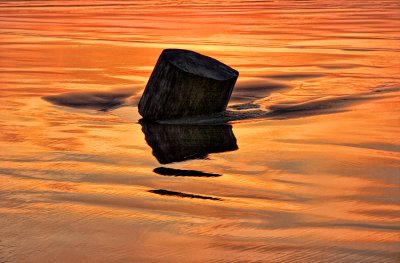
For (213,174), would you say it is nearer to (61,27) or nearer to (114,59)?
(114,59)

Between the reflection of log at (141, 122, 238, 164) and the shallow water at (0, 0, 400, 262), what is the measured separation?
0.05ft

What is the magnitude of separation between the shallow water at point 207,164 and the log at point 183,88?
0.80 feet

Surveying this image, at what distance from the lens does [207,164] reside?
645cm

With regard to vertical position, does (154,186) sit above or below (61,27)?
below

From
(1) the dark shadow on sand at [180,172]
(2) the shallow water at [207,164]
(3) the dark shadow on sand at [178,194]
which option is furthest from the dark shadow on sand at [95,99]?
(3) the dark shadow on sand at [178,194]

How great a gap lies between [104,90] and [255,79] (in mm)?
2045

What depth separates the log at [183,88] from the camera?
8.32m

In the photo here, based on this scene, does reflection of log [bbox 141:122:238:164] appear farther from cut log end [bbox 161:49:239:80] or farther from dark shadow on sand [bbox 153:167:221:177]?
cut log end [bbox 161:49:239:80]

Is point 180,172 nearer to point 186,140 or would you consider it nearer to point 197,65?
point 186,140

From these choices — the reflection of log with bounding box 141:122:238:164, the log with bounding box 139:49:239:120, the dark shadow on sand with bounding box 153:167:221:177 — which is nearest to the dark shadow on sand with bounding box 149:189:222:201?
the dark shadow on sand with bounding box 153:167:221:177

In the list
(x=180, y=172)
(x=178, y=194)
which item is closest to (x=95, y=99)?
(x=180, y=172)

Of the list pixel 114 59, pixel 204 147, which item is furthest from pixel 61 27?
pixel 204 147

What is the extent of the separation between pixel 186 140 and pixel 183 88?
1.06 metres

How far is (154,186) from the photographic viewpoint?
5.76m
